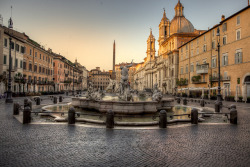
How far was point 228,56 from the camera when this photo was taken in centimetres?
3058

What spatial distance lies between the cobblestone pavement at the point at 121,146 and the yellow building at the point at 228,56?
17033 millimetres

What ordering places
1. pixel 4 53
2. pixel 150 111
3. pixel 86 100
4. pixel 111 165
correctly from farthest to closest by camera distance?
pixel 4 53, pixel 86 100, pixel 150 111, pixel 111 165

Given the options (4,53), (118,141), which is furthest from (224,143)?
(4,53)

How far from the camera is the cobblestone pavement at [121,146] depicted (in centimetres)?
450

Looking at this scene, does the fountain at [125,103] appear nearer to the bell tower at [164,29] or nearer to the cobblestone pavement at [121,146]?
the cobblestone pavement at [121,146]

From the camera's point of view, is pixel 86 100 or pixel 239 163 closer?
pixel 239 163

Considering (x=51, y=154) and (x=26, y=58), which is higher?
(x=26, y=58)

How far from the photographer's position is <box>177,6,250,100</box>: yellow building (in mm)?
26594

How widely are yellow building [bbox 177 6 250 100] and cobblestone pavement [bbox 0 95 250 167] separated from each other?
55.9 feet

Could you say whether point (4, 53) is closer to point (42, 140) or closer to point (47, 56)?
point (47, 56)

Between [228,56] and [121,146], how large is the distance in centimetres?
3158

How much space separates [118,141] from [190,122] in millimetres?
5257

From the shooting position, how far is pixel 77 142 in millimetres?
5980

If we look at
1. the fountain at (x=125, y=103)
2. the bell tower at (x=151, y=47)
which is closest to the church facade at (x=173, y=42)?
the bell tower at (x=151, y=47)
